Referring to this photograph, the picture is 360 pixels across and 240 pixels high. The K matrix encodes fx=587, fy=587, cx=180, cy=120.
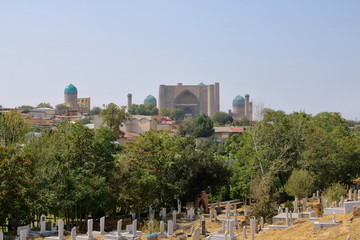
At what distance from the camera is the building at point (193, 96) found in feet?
573

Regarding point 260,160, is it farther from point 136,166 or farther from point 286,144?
point 136,166

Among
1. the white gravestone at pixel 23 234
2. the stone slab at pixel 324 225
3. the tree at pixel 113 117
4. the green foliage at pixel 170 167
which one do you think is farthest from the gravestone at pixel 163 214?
the tree at pixel 113 117

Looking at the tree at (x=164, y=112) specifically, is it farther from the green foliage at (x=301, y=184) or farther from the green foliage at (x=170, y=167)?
the green foliage at (x=301, y=184)

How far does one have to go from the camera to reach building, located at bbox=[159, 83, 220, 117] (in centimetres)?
17470

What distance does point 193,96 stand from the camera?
17750 cm

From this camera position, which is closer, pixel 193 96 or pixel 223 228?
pixel 223 228

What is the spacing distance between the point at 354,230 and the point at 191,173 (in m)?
17.7

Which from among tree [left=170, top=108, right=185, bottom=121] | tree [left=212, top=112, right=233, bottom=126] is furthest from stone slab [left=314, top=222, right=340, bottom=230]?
tree [left=212, top=112, right=233, bottom=126]

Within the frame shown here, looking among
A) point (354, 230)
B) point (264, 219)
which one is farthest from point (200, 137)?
point (354, 230)

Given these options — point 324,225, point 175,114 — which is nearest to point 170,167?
point 324,225

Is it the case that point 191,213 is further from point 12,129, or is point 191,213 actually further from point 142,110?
point 142,110

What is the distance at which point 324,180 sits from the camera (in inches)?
1699

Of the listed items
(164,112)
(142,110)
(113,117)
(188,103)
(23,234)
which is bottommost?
(23,234)

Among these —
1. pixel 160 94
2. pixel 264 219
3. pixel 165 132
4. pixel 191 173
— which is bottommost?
pixel 264 219
